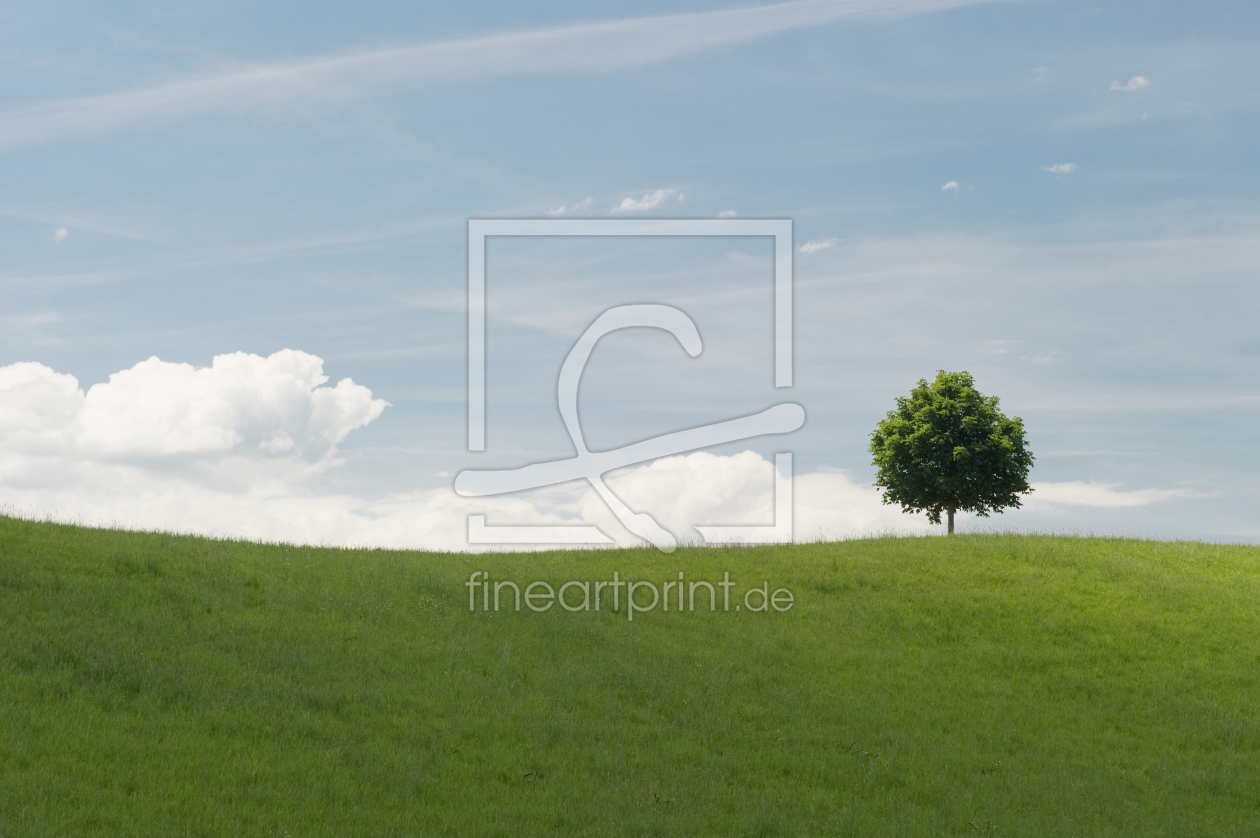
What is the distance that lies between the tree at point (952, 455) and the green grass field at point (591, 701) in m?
15.6

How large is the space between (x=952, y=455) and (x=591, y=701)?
31.4m

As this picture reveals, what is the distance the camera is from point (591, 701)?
17078 millimetres

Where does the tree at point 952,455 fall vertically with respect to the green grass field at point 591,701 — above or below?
above

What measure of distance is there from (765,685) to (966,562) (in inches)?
568

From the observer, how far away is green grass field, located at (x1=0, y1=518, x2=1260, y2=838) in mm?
12438

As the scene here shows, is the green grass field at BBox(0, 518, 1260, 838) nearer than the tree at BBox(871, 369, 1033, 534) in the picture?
Yes

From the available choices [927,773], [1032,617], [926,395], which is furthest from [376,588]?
[926,395]

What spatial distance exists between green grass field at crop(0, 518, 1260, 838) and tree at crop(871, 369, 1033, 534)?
1556 centimetres

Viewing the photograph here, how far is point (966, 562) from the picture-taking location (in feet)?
100

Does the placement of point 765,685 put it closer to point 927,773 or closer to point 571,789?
point 927,773

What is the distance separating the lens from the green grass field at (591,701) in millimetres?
12438

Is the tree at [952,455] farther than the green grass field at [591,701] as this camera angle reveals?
Yes

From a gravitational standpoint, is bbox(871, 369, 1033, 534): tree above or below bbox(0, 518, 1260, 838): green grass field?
above

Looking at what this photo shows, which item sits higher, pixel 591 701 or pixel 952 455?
pixel 952 455
